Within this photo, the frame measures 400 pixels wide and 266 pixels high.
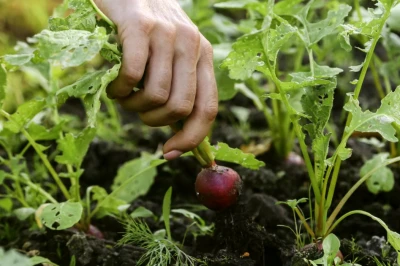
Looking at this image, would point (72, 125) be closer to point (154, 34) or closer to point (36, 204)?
point (36, 204)

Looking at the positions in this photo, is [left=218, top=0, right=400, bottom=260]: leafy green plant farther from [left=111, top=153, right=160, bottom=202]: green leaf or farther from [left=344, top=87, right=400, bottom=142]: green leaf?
[left=111, top=153, right=160, bottom=202]: green leaf

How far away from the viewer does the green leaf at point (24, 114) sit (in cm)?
154

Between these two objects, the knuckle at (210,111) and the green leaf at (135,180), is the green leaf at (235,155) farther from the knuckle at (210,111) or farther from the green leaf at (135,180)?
the green leaf at (135,180)

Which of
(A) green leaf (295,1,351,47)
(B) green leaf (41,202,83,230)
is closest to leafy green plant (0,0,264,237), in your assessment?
(B) green leaf (41,202,83,230)

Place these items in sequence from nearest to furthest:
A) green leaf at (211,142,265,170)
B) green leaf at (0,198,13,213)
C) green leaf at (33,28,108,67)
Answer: green leaf at (33,28,108,67) → green leaf at (211,142,265,170) → green leaf at (0,198,13,213)

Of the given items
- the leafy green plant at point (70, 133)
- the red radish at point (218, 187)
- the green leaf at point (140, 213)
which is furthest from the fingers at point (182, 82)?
the green leaf at point (140, 213)

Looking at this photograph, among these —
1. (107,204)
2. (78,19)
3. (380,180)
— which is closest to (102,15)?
(78,19)

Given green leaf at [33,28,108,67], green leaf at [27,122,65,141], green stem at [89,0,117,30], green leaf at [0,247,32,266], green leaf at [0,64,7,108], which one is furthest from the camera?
green leaf at [27,122,65,141]

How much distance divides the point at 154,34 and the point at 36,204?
83 cm

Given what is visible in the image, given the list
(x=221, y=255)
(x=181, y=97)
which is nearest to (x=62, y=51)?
(x=181, y=97)

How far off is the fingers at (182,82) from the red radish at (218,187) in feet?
0.77

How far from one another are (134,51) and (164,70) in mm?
68

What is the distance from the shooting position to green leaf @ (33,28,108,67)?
1114 millimetres

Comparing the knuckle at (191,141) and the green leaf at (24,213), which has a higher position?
the knuckle at (191,141)
